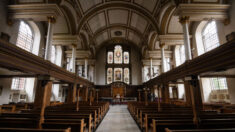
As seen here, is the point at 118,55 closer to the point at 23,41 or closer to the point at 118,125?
the point at 23,41

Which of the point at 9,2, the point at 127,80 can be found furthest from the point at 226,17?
the point at 127,80

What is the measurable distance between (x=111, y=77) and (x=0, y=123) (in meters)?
21.9

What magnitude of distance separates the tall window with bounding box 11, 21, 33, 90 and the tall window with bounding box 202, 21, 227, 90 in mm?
18801

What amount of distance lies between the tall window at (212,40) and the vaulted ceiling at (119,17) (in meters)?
5.11

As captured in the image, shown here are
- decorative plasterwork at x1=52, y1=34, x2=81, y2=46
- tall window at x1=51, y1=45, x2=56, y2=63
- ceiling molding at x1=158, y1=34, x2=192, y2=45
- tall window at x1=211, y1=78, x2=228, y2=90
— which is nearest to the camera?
tall window at x1=211, y1=78, x2=228, y2=90

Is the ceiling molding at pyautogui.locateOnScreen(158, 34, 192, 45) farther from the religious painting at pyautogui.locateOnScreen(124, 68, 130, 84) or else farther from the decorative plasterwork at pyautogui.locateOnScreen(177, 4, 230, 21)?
the religious painting at pyautogui.locateOnScreen(124, 68, 130, 84)

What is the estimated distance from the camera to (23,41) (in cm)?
1271

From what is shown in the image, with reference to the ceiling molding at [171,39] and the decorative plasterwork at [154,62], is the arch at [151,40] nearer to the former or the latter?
the decorative plasterwork at [154,62]

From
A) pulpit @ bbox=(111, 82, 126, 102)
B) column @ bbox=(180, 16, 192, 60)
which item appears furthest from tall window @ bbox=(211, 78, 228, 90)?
pulpit @ bbox=(111, 82, 126, 102)

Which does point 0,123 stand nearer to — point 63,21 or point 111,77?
point 63,21

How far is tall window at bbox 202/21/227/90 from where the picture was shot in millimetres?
12422

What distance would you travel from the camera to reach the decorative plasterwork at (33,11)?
903 centimetres

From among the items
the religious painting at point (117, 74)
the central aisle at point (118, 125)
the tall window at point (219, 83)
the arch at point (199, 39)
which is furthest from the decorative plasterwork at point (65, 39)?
the tall window at point (219, 83)

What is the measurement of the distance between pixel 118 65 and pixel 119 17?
33.0 feet
